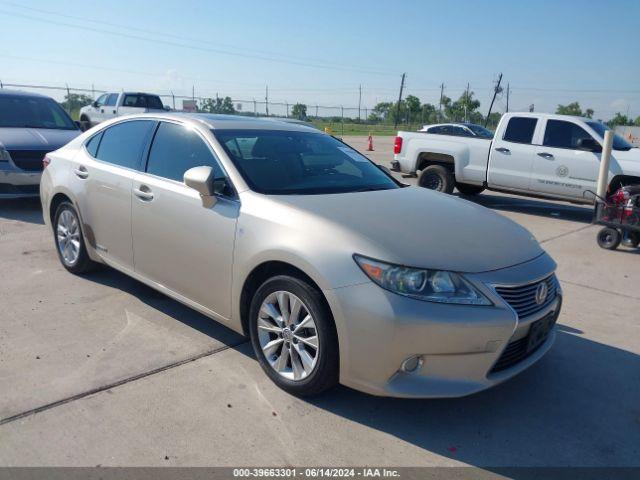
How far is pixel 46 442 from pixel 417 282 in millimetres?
2081

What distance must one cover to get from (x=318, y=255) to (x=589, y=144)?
7.86 meters

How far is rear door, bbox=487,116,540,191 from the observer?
9.88 meters

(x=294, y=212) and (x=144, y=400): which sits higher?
(x=294, y=212)

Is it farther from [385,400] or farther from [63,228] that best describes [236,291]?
[63,228]

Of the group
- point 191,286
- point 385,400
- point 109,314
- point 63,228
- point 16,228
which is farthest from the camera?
point 16,228

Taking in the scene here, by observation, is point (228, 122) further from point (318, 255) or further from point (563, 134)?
point (563, 134)

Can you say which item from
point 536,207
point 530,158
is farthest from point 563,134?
point 536,207

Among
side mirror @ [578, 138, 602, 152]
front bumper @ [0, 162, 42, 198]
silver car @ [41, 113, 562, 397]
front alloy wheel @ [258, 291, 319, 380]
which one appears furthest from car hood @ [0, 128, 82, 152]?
side mirror @ [578, 138, 602, 152]

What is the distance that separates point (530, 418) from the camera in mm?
3203

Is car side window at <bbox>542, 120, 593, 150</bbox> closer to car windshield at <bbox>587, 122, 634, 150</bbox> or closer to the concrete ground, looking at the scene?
car windshield at <bbox>587, 122, 634, 150</bbox>

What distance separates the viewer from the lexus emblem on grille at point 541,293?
10.6ft

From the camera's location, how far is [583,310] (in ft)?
16.4

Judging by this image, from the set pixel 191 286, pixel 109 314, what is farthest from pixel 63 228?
pixel 191 286

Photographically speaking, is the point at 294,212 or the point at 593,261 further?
the point at 593,261
